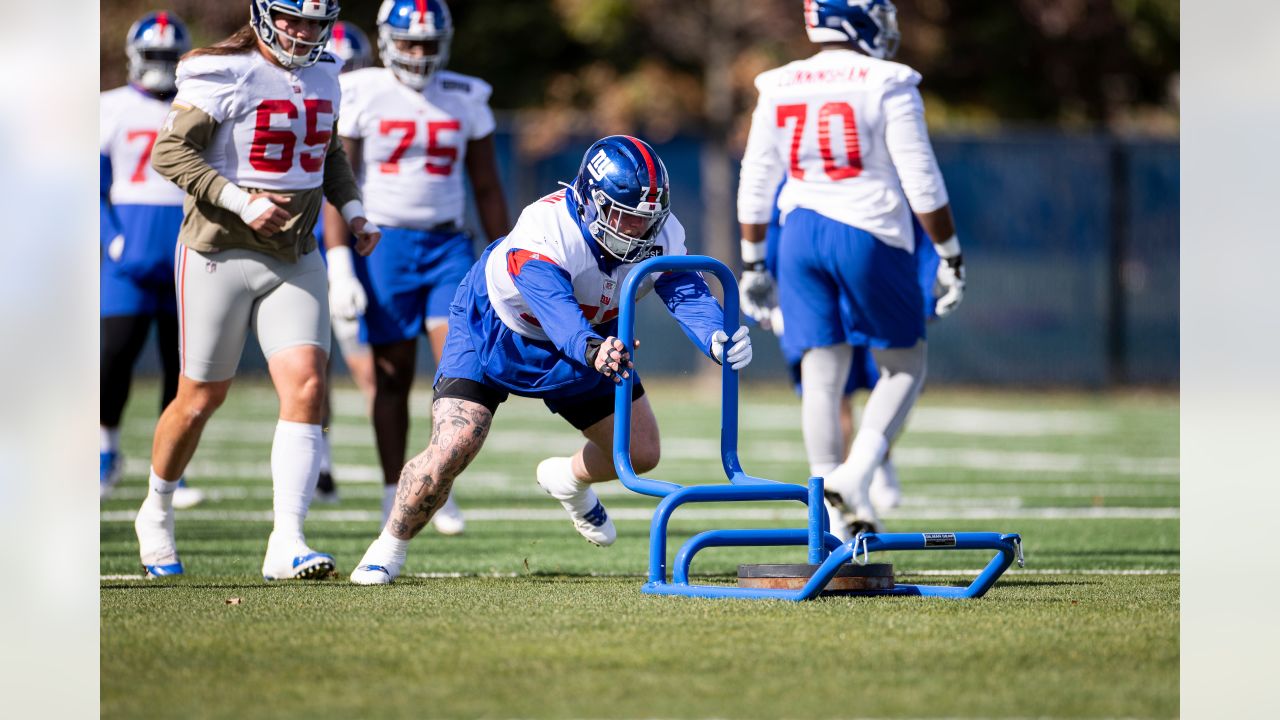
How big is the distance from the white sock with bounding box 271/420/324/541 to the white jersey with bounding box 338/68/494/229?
5.93 ft

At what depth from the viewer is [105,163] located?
29.0ft

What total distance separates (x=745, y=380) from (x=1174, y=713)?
16.2 meters

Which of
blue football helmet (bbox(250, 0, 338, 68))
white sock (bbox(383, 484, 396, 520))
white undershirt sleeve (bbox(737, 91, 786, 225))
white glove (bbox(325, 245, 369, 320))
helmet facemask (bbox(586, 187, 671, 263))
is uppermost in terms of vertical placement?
blue football helmet (bbox(250, 0, 338, 68))

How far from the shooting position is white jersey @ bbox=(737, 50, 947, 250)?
6867 millimetres

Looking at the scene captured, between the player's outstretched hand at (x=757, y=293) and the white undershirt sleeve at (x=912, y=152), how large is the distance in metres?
0.76

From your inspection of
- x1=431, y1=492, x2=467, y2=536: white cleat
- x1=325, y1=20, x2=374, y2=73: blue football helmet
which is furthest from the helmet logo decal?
x1=325, y1=20, x2=374, y2=73: blue football helmet

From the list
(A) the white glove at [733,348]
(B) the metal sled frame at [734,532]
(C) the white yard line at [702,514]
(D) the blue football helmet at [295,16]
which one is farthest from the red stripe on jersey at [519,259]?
(C) the white yard line at [702,514]

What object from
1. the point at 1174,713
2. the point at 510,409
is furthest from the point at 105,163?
the point at 510,409

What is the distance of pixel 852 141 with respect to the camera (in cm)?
690

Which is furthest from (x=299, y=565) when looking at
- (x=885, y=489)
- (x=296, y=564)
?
(x=885, y=489)

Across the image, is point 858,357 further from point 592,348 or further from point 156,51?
point 156,51

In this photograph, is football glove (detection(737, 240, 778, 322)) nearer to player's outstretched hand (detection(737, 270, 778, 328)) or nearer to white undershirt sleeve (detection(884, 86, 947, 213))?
player's outstretched hand (detection(737, 270, 778, 328))
